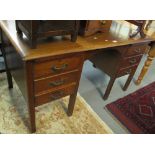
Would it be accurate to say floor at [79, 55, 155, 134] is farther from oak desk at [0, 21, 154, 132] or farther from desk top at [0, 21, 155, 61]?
desk top at [0, 21, 155, 61]

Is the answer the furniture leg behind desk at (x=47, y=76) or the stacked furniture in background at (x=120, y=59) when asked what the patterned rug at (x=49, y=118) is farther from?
the stacked furniture in background at (x=120, y=59)

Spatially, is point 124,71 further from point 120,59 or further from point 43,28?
point 43,28

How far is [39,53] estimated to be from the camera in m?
0.90

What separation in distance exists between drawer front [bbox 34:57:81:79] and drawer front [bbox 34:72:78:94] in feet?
0.14

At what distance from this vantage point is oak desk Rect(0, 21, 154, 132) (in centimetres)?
92

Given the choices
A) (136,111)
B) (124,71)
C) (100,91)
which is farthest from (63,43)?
(136,111)

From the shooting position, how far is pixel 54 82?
3.63 ft

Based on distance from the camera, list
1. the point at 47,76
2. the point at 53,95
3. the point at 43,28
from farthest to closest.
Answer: the point at 53,95
the point at 47,76
the point at 43,28

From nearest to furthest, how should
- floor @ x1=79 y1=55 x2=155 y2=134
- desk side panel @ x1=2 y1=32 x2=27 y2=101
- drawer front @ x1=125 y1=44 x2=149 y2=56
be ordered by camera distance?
desk side panel @ x1=2 y1=32 x2=27 y2=101, drawer front @ x1=125 y1=44 x2=149 y2=56, floor @ x1=79 y1=55 x2=155 y2=134

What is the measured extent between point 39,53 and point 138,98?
1409mm

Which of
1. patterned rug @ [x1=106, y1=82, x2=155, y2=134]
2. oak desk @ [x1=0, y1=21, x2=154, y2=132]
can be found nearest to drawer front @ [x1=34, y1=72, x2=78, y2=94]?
oak desk @ [x1=0, y1=21, x2=154, y2=132]

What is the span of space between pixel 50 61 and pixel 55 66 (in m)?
0.06
